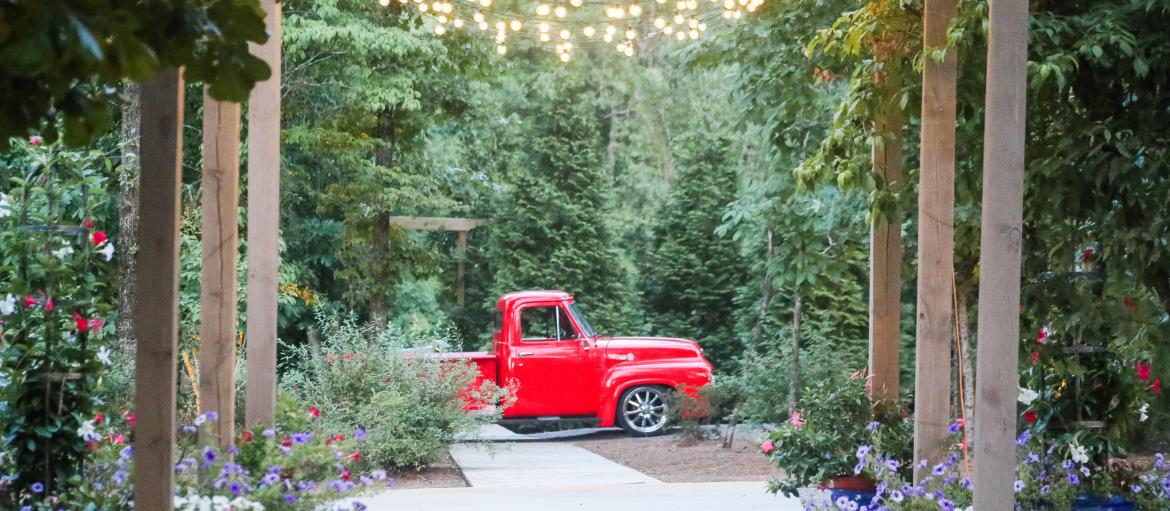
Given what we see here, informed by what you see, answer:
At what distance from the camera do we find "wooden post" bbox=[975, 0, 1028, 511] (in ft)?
11.9

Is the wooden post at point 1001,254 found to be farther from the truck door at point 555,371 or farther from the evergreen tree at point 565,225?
the evergreen tree at point 565,225

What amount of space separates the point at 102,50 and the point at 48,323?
351cm

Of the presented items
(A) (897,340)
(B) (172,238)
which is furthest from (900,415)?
(B) (172,238)

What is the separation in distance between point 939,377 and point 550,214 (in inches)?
563

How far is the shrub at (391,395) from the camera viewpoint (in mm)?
9086

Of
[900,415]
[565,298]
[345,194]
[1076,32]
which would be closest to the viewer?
[1076,32]

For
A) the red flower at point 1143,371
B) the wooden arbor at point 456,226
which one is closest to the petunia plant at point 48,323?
the red flower at point 1143,371

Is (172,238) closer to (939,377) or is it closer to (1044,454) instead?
(939,377)

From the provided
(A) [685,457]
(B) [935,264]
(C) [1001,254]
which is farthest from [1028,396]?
(A) [685,457]

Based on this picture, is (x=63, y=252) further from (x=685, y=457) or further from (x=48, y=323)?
(x=685, y=457)

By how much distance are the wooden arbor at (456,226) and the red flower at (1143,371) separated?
10652 mm

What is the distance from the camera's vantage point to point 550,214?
746 inches

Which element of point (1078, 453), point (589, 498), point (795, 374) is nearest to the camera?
point (1078, 453)

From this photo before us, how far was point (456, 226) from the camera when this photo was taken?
1791cm
